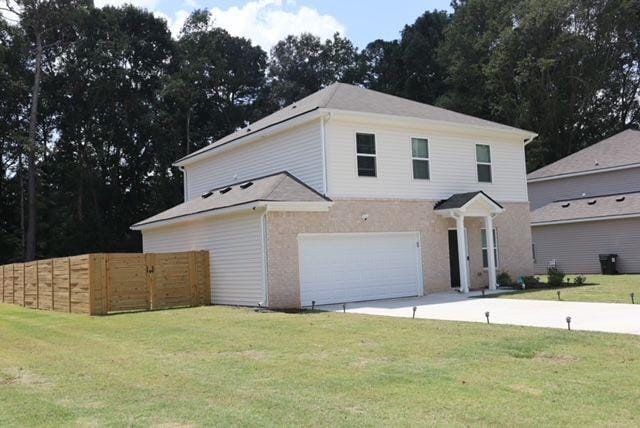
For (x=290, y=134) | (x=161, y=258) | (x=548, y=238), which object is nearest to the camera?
(x=161, y=258)

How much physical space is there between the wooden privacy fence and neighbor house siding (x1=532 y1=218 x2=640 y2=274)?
18.6 m

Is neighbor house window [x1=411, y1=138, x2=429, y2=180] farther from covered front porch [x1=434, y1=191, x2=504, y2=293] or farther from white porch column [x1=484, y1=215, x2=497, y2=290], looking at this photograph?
white porch column [x1=484, y1=215, x2=497, y2=290]

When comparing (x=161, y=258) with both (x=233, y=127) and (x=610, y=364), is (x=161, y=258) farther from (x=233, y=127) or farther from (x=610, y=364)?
(x=233, y=127)

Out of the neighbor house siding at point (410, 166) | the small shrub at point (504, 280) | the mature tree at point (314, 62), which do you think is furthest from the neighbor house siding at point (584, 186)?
the mature tree at point (314, 62)

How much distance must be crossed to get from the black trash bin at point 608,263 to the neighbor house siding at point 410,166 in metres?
6.86

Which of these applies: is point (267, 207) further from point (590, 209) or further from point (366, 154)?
point (590, 209)

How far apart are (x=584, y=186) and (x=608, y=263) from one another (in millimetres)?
6019

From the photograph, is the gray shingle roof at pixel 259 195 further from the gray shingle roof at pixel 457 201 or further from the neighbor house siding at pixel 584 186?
the neighbor house siding at pixel 584 186

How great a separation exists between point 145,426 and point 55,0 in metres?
40.2

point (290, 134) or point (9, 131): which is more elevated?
point (9, 131)

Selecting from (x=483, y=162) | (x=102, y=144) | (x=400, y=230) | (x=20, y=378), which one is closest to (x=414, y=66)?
(x=102, y=144)

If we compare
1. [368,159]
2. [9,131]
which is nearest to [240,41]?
[9,131]

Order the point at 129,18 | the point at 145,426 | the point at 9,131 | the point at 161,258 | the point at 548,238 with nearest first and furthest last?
the point at 145,426
the point at 161,258
the point at 548,238
the point at 9,131
the point at 129,18

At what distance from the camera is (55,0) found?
3884 cm
